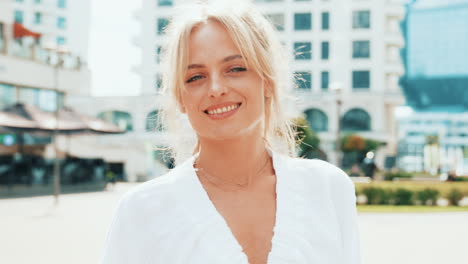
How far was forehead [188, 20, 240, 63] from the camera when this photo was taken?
6.34ft

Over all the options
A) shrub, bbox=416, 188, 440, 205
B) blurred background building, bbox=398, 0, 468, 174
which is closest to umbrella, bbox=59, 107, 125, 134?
shrub, bbox=416, 188, 440, 205

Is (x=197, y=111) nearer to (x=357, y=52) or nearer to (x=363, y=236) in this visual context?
(x=363, y=236)

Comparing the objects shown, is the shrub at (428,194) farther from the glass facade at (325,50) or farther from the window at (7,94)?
the glass facade at (325,50)

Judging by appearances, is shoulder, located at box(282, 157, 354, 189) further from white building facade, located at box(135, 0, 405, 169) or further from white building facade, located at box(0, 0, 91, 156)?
white building facade, located at box(135, 0, 405, 169)

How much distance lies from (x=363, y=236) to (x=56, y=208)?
990 centimetres

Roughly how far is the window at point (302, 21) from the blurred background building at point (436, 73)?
94992mm

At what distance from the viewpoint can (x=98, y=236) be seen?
424 inches

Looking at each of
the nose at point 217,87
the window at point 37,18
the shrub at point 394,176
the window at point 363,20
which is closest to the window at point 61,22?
the window at point 37,18

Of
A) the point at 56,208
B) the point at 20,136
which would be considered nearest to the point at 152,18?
the point at 20,136

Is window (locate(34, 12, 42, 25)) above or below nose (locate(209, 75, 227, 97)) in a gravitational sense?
above

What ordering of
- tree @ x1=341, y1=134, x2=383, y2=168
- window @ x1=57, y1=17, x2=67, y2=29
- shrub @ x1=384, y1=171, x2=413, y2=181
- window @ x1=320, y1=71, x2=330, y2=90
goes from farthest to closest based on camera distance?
1. window @ x1=57, y1=17, x2=67, y2=29
2. window @ x1=320, y1=71, x2=330, y2=90
3. tree @ x1=341, y1=134, x2=383, y2=168
4. shrub @ x1=384, y1=171, x2=413, y2=181

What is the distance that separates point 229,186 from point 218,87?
0.39 m

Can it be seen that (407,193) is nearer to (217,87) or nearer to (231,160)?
(231,160)

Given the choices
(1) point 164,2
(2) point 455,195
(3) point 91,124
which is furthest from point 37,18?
(2) point 455,195
